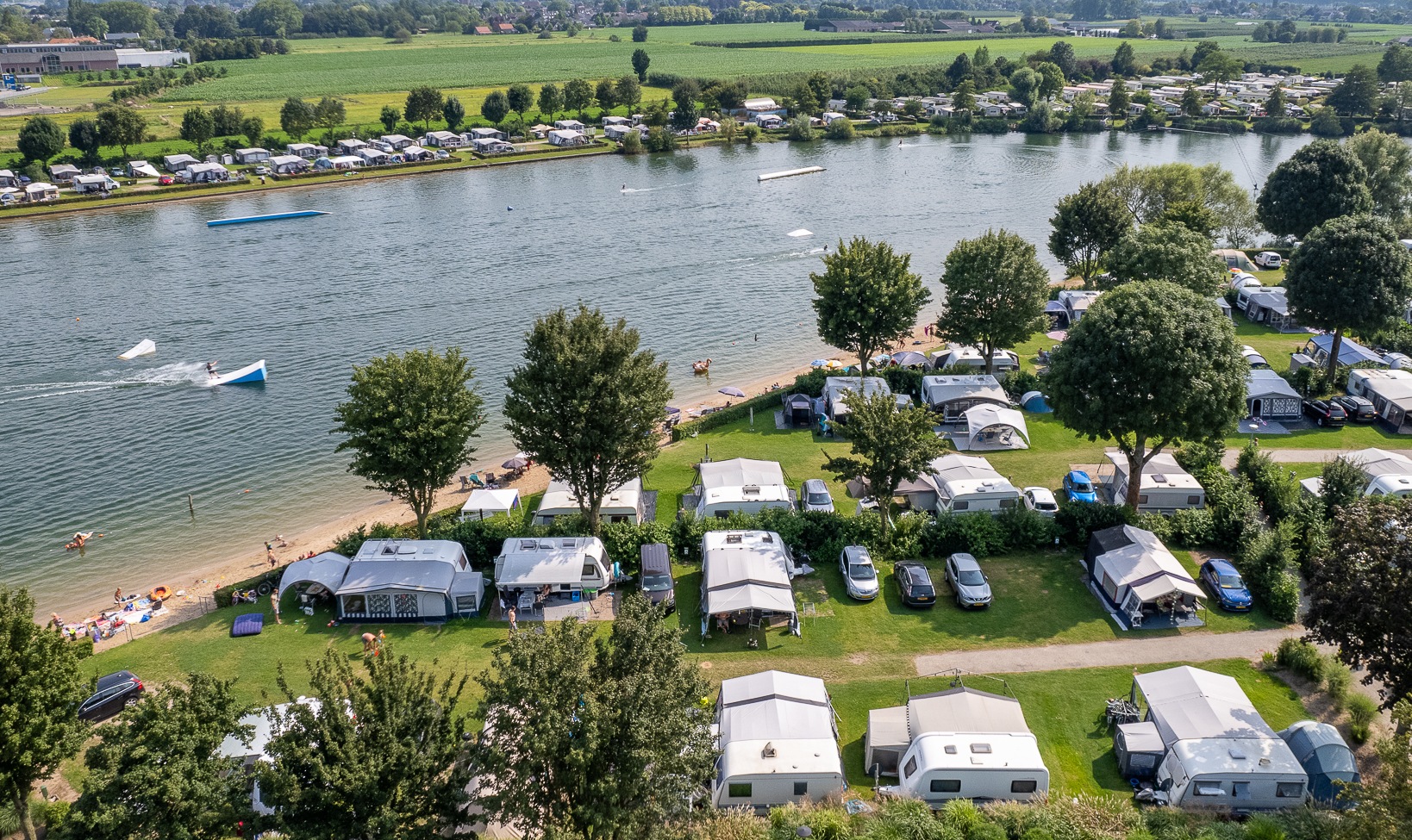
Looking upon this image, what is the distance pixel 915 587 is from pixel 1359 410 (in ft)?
88.4

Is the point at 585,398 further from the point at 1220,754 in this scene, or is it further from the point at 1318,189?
the point at 1318,189

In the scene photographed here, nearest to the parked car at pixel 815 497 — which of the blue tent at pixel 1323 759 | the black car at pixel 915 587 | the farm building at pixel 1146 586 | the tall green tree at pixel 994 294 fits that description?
the black car at pixel 915 587

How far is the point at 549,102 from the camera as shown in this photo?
136 metres

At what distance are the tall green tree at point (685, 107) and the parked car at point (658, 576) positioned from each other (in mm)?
107723

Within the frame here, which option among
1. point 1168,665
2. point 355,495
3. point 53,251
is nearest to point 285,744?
point 1168,665

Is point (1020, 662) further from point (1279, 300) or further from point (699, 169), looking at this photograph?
point (699, 169)

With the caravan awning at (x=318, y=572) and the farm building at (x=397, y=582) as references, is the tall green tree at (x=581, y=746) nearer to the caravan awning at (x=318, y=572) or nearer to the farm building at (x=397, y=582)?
the farm building at (x=397, y=582)

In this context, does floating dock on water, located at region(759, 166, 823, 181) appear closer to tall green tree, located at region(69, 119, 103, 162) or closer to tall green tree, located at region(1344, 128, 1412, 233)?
tall green tree, located at region(1344, 128, 1412, 233)

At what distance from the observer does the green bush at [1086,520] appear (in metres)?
32.6

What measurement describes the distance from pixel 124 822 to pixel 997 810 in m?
17.8

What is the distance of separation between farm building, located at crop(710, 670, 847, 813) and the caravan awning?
14.8 metres

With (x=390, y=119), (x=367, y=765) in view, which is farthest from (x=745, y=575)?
(x=390, y=119)

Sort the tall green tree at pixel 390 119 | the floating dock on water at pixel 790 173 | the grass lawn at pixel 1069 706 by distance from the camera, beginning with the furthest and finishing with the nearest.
Result: the tall green tree at pixel 390 119 < the floating dock on water at pixel 790 173 < the grass lawn at pixel 1069 706

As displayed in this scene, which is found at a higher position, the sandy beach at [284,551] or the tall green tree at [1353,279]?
the tall green tree at [1353,279]
